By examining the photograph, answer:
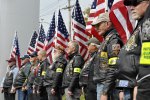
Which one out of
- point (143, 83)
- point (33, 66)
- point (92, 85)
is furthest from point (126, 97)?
point (33, 66)

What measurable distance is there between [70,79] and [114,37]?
2.84 metres

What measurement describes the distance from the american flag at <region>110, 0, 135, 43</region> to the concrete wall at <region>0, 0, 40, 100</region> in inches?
406

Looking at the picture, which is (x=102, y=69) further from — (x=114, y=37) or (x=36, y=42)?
(x=36, y=42)

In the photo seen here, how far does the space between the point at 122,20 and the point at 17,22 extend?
10.7m

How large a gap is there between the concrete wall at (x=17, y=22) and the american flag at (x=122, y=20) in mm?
10313

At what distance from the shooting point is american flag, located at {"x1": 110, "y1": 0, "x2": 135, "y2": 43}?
611cm

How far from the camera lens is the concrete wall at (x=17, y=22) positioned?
16.5 metres

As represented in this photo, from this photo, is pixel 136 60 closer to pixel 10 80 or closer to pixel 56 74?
pixel 56 74

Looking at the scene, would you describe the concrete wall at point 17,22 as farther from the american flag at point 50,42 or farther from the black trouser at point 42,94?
the black trouser at point 42,94

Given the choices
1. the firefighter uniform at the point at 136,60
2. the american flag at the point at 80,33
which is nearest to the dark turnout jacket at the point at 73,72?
the american flag at the point at 80,33

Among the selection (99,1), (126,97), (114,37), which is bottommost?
(126,97)

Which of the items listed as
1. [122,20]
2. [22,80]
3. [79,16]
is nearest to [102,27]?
[122,20]

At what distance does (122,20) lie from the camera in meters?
6.31

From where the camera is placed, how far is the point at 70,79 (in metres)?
8.58
